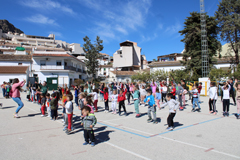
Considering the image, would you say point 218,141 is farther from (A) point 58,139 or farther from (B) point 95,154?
(A) point 58,139

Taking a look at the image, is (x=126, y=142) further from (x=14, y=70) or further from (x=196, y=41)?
(x=14, y=70)

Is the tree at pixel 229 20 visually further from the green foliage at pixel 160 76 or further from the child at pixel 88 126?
the child at pixel 88 126

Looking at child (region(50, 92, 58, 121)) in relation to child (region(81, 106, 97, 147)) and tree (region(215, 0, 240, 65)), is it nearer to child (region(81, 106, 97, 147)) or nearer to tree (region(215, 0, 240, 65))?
child (region(81, 106, 97, 147))

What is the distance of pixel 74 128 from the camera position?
23.4 ft

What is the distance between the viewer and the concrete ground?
14.7ft

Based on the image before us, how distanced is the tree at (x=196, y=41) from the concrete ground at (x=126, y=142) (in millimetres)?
29114

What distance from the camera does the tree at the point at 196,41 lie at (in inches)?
1325

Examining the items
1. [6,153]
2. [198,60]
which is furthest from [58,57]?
[6,153]

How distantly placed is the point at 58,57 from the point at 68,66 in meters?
3.04

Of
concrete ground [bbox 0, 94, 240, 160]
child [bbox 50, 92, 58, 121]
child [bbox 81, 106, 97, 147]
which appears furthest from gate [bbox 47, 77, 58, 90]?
child [bbox 81, 106, 97, 147]

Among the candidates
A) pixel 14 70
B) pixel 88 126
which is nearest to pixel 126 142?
pixel 88 126

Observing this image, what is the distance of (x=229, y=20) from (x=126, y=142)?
35.9 meters

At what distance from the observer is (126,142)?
5430mm

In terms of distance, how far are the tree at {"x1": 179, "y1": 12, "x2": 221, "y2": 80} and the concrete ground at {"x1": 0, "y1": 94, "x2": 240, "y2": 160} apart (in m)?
29.1
